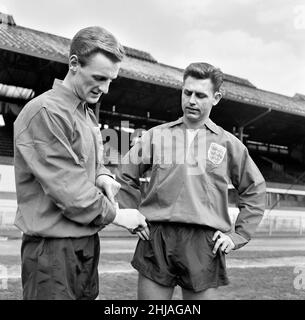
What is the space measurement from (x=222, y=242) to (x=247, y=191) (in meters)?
0.32

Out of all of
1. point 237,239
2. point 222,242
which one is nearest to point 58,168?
point 222,242

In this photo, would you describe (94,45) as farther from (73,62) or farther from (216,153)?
(216,153)

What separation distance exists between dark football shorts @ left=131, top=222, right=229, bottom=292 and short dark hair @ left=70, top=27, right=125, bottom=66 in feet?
2.87

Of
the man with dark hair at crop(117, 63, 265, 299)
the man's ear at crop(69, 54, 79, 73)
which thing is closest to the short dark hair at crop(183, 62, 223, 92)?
the man with dark hair at crop(117, 63, 265, 299)

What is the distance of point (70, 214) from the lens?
1473 mm

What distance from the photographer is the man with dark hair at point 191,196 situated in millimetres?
2023

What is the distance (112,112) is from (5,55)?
6061 millimetres

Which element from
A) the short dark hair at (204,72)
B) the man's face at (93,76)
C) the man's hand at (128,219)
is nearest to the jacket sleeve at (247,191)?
the short dark hair at (204,72)

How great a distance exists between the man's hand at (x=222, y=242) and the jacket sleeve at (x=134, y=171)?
1.42ft

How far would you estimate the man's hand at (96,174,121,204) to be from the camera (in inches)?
65.1

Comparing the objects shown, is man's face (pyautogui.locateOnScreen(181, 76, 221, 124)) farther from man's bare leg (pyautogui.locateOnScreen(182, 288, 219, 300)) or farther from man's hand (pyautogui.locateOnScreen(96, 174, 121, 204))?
man's bare leg (pyautogui.locateOnScreen(182, 288, 219, 300))

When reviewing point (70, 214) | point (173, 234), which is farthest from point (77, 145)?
point (173, 234)
